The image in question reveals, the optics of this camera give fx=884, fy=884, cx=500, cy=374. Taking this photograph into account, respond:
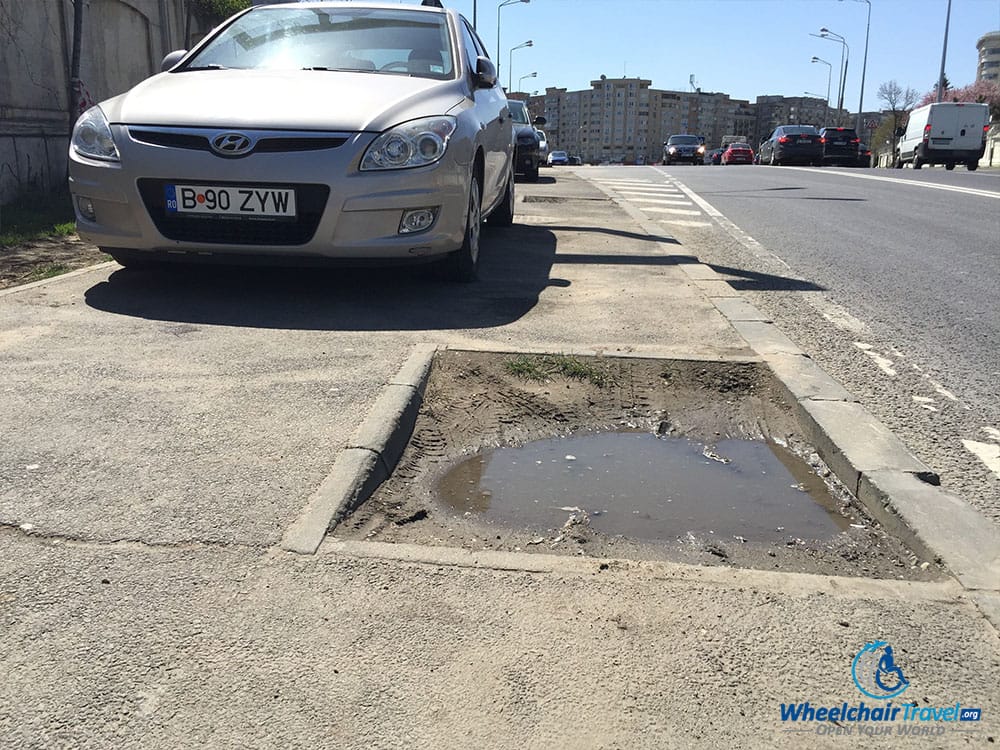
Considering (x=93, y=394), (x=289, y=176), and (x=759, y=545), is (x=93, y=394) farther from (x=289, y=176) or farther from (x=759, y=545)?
(x=759, y=545)

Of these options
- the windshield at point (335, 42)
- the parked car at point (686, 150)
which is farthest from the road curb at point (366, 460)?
the parked car at point (686, 150)

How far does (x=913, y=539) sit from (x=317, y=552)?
1559mm

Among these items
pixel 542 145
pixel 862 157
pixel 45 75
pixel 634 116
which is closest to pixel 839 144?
pixel 862 157

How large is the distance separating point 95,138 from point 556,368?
279 cm

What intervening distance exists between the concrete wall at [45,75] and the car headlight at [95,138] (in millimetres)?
5679

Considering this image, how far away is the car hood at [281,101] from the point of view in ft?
14.7

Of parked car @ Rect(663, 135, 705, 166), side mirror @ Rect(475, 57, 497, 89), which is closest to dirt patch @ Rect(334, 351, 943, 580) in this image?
side mirror @ Rect(475, 57, 497, 89)

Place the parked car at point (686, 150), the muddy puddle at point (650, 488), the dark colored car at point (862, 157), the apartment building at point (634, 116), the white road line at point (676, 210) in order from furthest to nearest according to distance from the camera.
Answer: the apartment building at point (634, 116)
the parked car at point (686, 150)
the dark colored car at point (862, 157)
the white road line at point (676, 210)
the muddy puddle at point (650, 488)

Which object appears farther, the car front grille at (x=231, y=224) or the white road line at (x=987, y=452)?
the car front grille at (x=231, y=224)

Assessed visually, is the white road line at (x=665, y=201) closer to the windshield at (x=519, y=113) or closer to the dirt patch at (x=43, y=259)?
the windshield at (x=519, y=113)

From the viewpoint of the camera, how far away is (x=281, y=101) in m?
4.64

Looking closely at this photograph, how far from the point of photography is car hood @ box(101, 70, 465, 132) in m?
4.49

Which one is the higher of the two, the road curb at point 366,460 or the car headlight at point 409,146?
the car headlight at point 409,146

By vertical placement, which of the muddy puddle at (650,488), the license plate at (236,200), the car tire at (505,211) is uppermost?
Answer: the license plate at (236,200)
